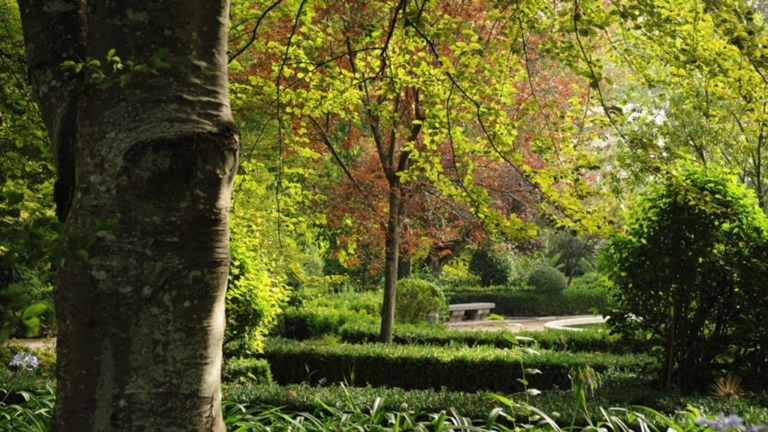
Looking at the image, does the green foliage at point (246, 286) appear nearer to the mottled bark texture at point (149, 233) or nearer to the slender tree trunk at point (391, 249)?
the slender tree trunk at point (391, 249)

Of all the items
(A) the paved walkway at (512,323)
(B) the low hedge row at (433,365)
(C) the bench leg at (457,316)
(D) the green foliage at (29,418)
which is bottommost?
(A) the paved walkway at (512,323)

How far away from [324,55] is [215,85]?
6861mm

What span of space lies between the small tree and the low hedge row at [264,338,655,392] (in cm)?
106

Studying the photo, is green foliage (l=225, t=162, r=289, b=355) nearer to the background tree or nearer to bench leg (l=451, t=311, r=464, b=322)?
the background tree

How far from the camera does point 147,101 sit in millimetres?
2125

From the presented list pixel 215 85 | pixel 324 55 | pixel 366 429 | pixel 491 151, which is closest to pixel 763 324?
pixel 491 151

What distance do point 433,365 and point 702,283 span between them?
→ 3.21 m

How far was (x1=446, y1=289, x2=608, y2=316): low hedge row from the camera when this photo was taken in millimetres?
20062

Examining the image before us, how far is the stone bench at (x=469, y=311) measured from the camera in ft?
58.7

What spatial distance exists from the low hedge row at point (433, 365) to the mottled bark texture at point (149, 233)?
5564mm

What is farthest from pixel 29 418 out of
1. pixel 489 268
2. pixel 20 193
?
pixel 489 268

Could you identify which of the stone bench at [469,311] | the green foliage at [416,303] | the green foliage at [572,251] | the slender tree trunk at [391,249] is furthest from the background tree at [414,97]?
the green foliage at [572,251]

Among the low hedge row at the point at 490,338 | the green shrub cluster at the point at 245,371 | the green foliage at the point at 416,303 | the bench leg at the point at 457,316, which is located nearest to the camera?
the green shrub cluster at the point at 245,371

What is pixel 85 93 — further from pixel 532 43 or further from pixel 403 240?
pixel 532 43
